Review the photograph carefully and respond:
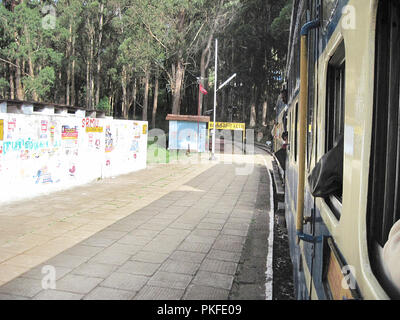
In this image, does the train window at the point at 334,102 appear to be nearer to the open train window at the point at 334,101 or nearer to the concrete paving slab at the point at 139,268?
the open train window at the point at 334,101

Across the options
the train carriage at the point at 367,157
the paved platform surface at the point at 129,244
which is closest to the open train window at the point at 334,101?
the train carriage at the point at 367,157

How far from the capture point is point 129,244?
559 centimetres

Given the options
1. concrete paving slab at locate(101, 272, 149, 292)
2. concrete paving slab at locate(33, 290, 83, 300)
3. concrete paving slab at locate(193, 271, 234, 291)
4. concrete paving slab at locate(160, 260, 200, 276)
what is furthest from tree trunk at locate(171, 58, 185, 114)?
concrete paving slab at locate(33, 290, 83, 300)

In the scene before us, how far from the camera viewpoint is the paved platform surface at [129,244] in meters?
4.09

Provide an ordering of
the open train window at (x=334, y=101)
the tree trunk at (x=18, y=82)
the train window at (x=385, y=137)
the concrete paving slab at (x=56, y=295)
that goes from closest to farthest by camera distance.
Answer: the train window at (x=385, y=137) < the open train window at (x=334, y=101) < the concrete paving slab at (x=56, y=295) < the tree trunk at (x=18, y=82)

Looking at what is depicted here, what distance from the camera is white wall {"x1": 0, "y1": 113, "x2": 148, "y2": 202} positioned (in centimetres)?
760

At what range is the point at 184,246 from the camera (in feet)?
18.4

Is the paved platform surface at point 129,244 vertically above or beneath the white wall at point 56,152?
beneath

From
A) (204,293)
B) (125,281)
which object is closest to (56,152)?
(125,281)

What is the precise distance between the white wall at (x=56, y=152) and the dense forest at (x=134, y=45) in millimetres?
11729

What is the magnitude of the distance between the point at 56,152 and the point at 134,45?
22.9 m
